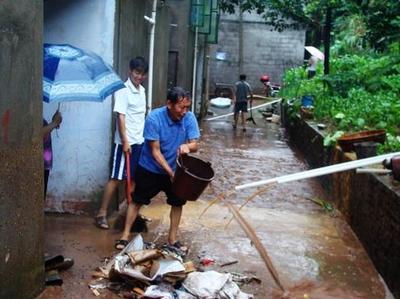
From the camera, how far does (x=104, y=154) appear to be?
6762mm

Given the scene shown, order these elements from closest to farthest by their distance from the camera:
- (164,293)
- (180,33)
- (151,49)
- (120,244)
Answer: (164,293), (120,244), (151,49), (180,33)

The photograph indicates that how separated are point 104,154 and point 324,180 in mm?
4513

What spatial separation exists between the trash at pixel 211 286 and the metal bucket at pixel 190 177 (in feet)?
2.78

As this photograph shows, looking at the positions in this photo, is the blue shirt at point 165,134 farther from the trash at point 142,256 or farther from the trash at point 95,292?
the trash at point 95,292

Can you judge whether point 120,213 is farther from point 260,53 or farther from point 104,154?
point 260,53

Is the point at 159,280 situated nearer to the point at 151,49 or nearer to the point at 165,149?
the point at 165,149

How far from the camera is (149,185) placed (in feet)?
18.9

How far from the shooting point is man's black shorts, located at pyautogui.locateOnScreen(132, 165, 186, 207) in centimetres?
572

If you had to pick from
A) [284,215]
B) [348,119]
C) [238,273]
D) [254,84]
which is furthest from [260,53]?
[238,273]

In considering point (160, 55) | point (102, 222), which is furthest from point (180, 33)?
point (102, 222)

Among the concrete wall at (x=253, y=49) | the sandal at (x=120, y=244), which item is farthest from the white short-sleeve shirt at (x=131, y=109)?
the concrete wall at (x=253, y=49)

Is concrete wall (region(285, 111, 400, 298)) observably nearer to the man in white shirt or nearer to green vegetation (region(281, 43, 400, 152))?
green vegetation (region(281, 43, 400, 152))

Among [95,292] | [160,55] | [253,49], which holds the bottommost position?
[95,292]

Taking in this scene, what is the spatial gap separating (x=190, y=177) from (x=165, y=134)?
26.3 inches
